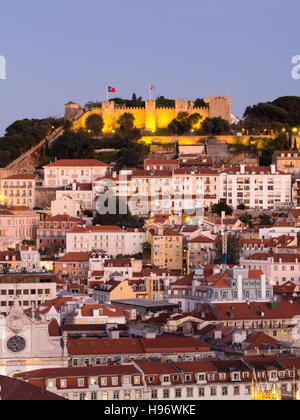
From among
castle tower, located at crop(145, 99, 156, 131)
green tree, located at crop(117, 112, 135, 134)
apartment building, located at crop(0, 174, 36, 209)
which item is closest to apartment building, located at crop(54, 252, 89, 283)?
apartment building, located at crop(0, 174, 36, 209)

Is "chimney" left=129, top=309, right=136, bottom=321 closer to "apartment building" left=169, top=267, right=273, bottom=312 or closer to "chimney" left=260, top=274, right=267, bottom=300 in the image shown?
"apartment building" left=169, top=267, right=273, bottom=312

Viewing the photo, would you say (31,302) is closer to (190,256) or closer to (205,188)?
(190,256)

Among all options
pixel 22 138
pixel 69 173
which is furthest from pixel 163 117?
pixel 69 173

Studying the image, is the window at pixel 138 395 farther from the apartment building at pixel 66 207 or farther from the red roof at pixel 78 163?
the red roof at pixel 78 163

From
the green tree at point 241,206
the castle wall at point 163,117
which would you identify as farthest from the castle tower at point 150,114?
the green tree at point 241,206

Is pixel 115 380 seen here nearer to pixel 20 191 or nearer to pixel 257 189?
pixel 257 189
